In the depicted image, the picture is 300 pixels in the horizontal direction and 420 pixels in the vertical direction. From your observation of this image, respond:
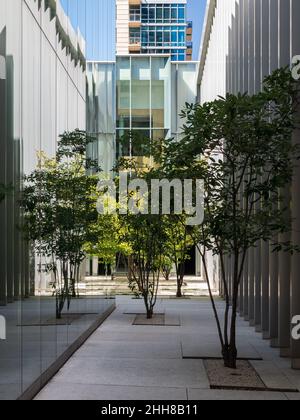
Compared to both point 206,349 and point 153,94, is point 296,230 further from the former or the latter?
point 153,94

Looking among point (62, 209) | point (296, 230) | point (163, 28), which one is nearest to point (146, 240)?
point (62, 209)

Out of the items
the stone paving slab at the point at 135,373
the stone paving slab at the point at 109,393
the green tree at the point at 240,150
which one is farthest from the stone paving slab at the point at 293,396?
the green tree at the point at 240,150

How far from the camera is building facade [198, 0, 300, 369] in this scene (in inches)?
429

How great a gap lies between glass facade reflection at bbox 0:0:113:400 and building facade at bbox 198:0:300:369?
12.5 ft

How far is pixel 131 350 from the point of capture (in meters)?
12.6

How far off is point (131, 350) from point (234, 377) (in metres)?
3.21

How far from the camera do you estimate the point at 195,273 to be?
38219mm

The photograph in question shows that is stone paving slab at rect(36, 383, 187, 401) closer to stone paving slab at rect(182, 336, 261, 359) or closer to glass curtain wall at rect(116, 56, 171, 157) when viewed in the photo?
stone paving slab at rect(182, 336, 261, 359)

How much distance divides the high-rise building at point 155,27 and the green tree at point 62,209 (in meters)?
130

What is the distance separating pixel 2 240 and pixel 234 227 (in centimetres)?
417

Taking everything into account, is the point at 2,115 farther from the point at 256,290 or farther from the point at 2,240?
the point at 256,290

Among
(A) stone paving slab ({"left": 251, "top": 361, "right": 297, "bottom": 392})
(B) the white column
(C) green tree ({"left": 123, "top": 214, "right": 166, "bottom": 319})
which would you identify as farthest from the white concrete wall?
(C) green tree ({"left": 123, "top": 214, "right": 166, "bottom": 319})

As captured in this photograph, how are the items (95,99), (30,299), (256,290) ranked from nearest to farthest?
1. (30,299)
2. (256,290)
3. (95,99)
